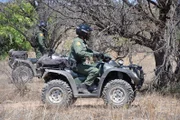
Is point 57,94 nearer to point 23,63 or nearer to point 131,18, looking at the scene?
point 131,18

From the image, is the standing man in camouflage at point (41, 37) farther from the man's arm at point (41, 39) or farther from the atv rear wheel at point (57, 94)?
the atv rear wheel at point (57, 94)

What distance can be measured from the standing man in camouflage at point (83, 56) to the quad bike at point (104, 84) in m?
0.13

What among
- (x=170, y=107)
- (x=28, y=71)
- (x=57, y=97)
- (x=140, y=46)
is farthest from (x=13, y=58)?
(x=170, y=107)

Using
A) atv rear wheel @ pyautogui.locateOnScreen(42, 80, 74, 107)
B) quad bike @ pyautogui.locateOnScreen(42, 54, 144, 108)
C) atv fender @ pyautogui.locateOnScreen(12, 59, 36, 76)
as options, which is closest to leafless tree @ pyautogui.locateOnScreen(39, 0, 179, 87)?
quad bike @ pyautogui.locateOnScreen(42, 54, 144, 108)

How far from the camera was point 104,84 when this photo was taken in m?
9.36

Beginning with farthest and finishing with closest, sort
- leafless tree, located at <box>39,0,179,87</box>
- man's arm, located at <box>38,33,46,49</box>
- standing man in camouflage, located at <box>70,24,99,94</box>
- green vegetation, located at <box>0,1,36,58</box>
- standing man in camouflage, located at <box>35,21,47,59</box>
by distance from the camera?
1. green vegetation, located at <box>0,1,36,58</box>
2. man's arm, located at <box>38,33,46,49</box>
3. standing man in camouflage, located at <box>35,21,47,59</box>
4. leafless tree, located at <box>39,0,179,87</box>
5. standing man in camouflage, located at <box>70,24,99,94</box>

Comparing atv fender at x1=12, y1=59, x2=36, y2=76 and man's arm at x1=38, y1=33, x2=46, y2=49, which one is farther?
atv fender at x1=12, y1=59, x2=36, y2=76

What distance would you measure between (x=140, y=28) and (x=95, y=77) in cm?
283

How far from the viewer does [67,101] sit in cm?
934

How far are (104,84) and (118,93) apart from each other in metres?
0.38

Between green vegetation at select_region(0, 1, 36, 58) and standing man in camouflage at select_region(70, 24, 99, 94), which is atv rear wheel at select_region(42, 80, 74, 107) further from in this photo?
green vegetation at select_region(0, 1, 36, 58)

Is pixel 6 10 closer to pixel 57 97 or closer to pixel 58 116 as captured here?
A: pixel 57 97

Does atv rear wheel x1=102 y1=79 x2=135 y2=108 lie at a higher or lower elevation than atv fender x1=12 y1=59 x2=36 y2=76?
lower

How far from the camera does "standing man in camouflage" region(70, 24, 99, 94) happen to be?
352 inches
